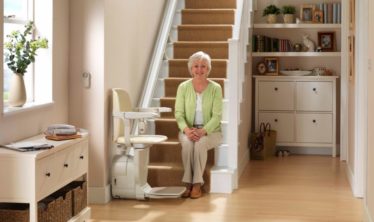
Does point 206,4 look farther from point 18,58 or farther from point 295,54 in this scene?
point 18,58

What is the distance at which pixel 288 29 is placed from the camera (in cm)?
908

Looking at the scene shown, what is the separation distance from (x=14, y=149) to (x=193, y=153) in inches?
89.0

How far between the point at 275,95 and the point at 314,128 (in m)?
0.64

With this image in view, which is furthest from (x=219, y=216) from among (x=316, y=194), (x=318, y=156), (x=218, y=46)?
(x=318, y=156)

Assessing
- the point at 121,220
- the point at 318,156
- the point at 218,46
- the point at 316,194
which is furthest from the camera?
the point at 318,156

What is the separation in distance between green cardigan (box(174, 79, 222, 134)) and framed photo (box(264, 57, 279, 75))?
2.72 m

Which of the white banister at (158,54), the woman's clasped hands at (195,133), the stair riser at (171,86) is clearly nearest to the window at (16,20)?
the woman's clasped hands at (195,133)

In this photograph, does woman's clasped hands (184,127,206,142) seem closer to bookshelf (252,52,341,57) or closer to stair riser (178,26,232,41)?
stair riser (178,26,232,41)

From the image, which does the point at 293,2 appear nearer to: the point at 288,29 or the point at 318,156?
the point at 288,29

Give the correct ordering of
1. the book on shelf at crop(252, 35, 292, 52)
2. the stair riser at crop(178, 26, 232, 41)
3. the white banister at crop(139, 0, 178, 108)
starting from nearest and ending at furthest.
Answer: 1. the white banister at crop(139, 0, 178, 108)
2. the stair riser at crop(178, 26, 232, 41)
3. the book on shelf at crop(252, 35, 292, 52)

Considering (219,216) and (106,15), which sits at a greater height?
(106,15)

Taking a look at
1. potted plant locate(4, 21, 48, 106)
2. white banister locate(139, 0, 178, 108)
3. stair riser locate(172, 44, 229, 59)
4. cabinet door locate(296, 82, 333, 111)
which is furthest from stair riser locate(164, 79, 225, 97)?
potted plant locate(4, 21, 48, 106)

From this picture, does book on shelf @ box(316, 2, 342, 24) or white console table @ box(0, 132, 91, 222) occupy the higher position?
book on shelf @ box(316, 2, 342, 24)

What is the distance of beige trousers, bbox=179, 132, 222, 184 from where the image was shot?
241 inches
